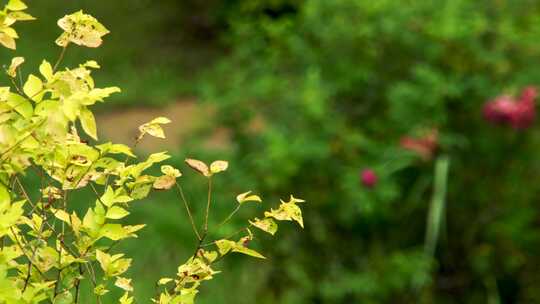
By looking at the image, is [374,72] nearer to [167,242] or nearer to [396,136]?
[396,136]

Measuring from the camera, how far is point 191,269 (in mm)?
2035

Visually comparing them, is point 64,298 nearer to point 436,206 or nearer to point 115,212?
point 115,212

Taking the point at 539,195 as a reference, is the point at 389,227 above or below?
below

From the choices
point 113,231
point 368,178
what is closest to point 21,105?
point 113,231

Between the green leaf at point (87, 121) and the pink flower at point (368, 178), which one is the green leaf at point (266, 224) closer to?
the green leaf at point (87, 121)

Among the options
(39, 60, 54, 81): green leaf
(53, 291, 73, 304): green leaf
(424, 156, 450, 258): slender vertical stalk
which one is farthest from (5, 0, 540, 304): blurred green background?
(39, 60, 54, 81): green leaf

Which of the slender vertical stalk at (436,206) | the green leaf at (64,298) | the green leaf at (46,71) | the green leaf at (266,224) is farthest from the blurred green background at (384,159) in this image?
the green leaf at (46,71)

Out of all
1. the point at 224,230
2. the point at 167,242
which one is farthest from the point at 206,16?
the point at 224,230

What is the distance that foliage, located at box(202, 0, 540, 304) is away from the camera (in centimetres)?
508

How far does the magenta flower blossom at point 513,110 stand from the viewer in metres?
4.95

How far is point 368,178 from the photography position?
4.93 m

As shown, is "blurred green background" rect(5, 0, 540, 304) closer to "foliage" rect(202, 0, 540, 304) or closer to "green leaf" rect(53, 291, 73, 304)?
"foliage" rect(202, 0, 540, 304)

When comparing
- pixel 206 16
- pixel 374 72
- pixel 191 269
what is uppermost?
pixel 191 269

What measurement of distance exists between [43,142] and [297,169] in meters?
3.30
